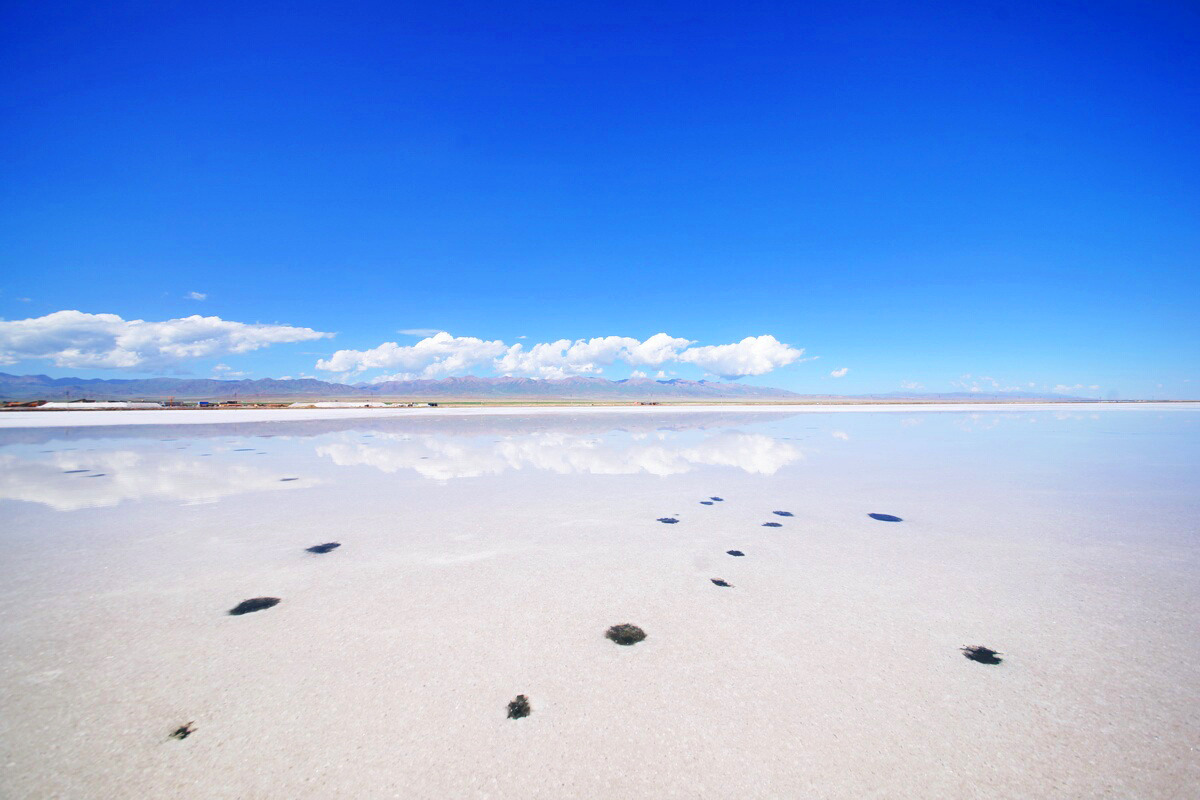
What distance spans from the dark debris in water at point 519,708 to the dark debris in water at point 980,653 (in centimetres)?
292

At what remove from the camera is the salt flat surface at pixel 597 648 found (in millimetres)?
2322

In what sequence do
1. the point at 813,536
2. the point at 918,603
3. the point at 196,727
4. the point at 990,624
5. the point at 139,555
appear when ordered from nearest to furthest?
the point at 196,727, the point at 990,624, the point at 918,603, the point at 139,555, the point at 813,536

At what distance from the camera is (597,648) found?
3.38m

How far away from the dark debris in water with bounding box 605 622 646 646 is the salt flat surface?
74 millimetres

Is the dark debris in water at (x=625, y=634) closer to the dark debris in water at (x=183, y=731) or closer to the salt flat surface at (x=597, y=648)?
the salt flat surface at (x=597, y=648)

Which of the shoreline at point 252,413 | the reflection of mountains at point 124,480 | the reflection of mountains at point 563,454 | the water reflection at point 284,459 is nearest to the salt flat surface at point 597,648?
the reflection of mountains at point 124,480

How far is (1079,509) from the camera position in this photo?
281 inches

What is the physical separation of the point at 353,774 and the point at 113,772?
3.71 ft

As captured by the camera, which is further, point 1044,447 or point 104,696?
point 1044,447

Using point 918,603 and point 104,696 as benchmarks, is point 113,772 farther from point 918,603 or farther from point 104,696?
point 918,603

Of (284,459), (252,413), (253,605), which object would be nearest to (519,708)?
(253,605)

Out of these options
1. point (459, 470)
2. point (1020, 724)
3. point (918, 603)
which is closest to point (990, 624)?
point (918, 603)

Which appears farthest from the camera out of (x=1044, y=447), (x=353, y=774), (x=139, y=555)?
(x=1044, y=447)

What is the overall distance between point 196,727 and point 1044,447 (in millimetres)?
20174
